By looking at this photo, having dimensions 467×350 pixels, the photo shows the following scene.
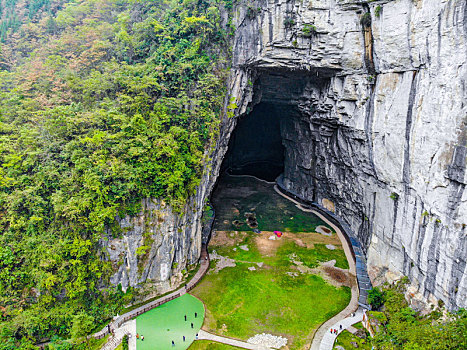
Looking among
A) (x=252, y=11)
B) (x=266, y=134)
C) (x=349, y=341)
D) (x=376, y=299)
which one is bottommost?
(x=349, y=341)

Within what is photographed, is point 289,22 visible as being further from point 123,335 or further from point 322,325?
point 123,335

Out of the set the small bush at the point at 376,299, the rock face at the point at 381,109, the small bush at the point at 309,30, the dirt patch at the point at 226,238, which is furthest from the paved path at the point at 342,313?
the small bush at the point at 309,30

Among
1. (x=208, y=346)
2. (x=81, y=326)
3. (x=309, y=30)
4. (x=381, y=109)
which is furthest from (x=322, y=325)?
(x=309, y=30)

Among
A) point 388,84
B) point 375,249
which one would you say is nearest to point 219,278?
point 375,249

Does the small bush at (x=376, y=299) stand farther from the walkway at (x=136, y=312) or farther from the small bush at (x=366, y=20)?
the small bush at (x=366, y=20)

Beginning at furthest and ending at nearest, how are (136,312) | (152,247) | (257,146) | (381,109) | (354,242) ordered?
(257,146)
(354,242)
(152,247)
(381,109)
(136,312)

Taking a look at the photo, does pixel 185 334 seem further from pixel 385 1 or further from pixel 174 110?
pixel 385 1

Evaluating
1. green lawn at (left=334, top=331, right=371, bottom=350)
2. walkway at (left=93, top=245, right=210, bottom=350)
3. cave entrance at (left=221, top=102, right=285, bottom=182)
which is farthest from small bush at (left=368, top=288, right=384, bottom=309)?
cave entrance at (left=221, top=102, right=285, bottom=182)
